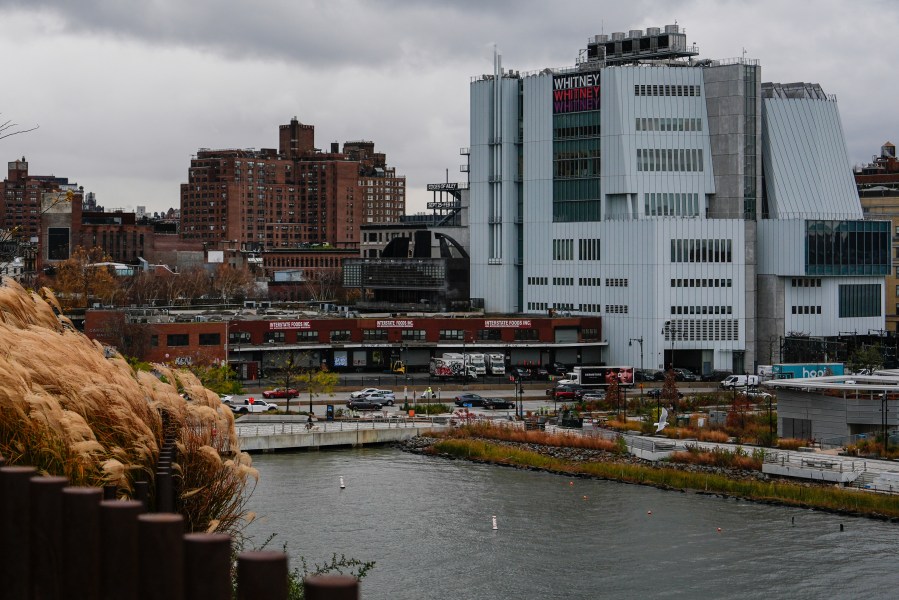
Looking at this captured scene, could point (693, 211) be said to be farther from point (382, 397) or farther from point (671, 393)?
point (382, 397)

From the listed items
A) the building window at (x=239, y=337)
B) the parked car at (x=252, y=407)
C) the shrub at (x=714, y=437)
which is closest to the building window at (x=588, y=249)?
the building window at (x=239, y=337)

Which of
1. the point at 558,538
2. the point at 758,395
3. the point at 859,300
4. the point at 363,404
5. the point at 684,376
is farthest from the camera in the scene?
the point at 859,300

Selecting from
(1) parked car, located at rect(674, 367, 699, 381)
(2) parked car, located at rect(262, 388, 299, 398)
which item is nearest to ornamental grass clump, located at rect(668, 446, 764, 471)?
(2) parked car, located at rect(262, 388, 299, 398)

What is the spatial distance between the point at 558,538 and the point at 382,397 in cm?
3498

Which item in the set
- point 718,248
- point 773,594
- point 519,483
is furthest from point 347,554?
point 718,248

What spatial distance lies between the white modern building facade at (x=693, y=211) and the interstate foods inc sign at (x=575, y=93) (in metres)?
0.10

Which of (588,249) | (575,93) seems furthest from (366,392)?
(575,93)

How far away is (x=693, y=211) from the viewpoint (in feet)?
309

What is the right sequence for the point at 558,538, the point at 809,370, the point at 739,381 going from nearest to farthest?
the point at 558,538
the point at 809,370
the point at 739,381

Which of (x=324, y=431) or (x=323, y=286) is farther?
(x=323, y=286)

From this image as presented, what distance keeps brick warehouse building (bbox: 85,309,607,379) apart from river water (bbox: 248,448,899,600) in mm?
33545

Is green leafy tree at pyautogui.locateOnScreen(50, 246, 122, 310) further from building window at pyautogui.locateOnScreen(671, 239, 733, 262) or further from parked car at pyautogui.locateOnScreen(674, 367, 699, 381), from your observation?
parked car at pyautogui.locateOnScreen(674, 367, 699, 381)

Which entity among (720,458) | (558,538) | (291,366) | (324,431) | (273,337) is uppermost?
(273,337)

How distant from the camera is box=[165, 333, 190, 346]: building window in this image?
81.2 m
